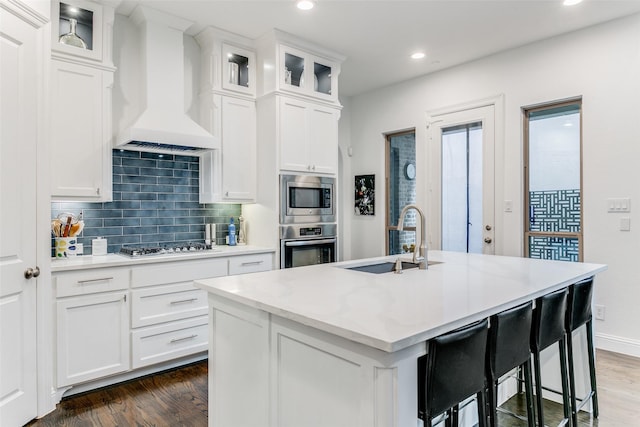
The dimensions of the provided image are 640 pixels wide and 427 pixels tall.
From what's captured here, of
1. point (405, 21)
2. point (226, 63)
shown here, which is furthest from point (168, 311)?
point (405, 21)

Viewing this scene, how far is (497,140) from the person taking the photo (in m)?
4.14

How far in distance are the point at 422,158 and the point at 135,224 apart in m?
3.28

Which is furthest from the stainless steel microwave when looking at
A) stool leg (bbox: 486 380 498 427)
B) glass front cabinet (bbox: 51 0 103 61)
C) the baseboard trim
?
the baseboard trim

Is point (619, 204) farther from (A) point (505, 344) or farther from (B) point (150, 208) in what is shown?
(B) point (150, 208)

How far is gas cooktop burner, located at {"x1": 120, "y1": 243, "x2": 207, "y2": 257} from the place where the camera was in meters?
3.08

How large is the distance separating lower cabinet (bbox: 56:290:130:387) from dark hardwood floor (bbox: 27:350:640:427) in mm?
175

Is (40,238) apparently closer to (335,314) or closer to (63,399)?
(63,399)

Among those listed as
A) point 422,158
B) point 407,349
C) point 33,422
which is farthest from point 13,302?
point 422,158

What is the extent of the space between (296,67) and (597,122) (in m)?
2.79

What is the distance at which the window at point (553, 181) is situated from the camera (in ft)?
12.0

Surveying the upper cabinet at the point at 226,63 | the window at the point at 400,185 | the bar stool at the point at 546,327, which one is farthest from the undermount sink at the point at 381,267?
the window at the point at 400,185

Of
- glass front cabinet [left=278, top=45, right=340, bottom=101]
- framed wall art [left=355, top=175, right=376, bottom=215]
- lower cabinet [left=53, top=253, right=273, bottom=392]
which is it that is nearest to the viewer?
lower cabinet [left=53, top=253, right=273, bottom=392]

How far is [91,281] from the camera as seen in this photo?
106 inches

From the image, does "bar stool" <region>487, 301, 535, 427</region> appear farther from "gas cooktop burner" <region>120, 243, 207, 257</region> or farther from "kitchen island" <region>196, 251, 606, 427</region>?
"gas cooktop burner" <region>120, 243, 207, 257</region>
